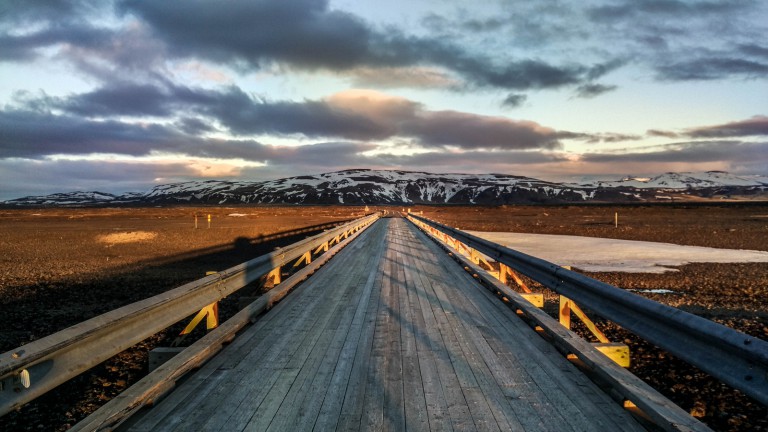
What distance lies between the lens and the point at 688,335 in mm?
3211

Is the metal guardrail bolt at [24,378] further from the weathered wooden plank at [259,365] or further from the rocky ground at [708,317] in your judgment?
the rocky ground at [708,317]

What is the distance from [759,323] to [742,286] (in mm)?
4826

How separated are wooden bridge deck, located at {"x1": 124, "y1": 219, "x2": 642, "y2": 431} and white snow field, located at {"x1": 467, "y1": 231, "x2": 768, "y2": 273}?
11.6m

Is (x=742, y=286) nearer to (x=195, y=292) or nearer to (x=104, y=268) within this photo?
(x=195, y=292)

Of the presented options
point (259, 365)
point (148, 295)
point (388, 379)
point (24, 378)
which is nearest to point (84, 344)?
point (24, 378)

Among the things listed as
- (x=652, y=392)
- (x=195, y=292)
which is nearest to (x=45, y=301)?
(x=195, y=292)

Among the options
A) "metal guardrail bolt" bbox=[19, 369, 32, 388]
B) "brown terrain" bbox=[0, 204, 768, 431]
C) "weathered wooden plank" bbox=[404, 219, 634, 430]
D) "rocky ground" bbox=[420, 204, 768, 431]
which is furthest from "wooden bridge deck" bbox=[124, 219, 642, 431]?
"brown terrain" bbox=[0, 204, 768, 431]

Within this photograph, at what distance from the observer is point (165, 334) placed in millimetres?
8211

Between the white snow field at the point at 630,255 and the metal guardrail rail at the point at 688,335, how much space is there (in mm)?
11528

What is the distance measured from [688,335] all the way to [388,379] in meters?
2.32

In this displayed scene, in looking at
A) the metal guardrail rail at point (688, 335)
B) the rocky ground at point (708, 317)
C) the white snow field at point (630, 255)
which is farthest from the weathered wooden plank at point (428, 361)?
the white snow field at point (630, 255)

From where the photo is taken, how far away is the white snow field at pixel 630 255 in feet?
53.1

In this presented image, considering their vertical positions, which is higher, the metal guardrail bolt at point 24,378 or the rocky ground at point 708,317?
the metal guardrail bolt at point 24,378

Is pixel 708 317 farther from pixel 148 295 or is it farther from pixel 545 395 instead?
pixel 148 295
